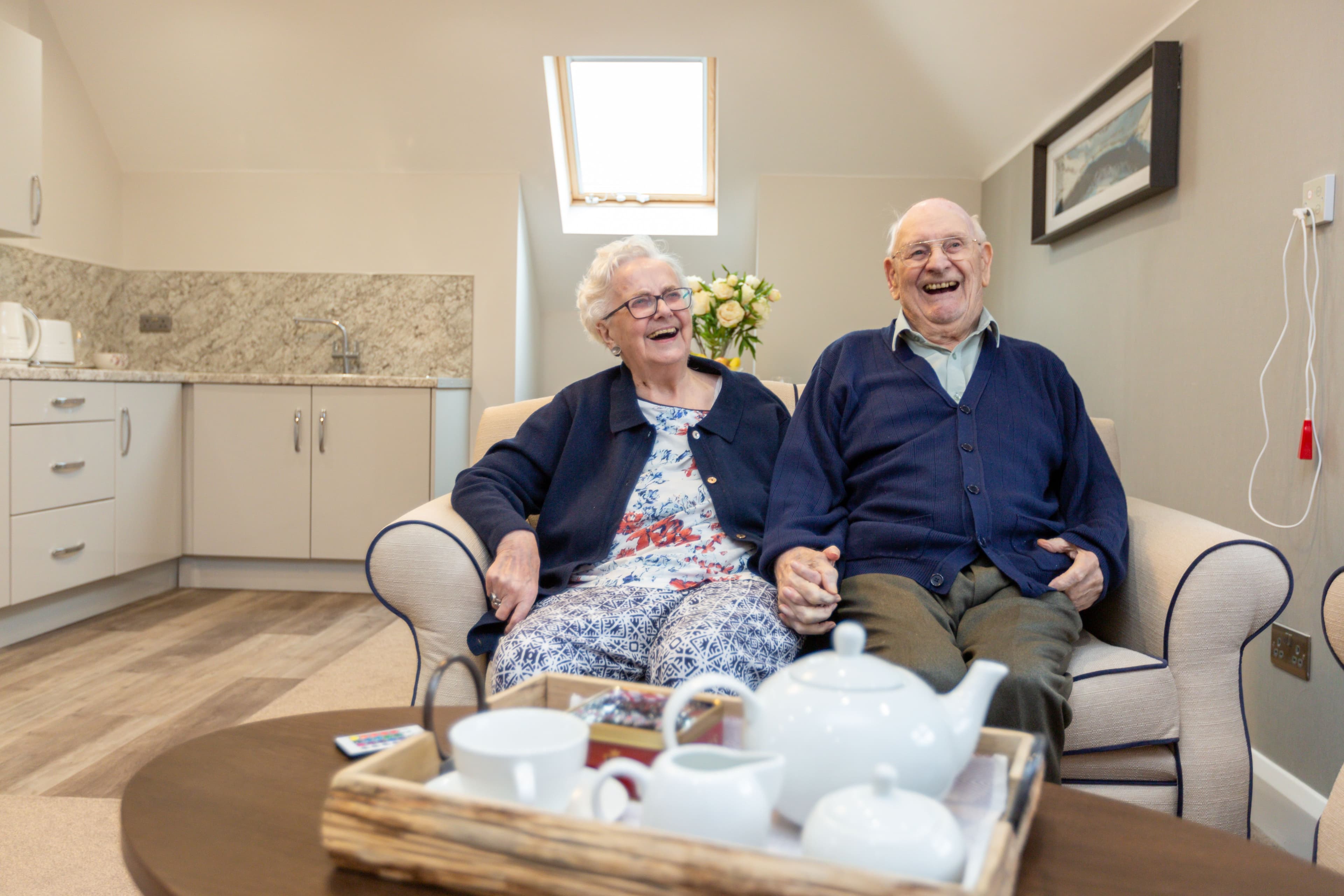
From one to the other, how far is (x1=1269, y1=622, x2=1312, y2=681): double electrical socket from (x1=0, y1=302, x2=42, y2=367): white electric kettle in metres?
3.59

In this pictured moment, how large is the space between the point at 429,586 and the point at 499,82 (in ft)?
10.1

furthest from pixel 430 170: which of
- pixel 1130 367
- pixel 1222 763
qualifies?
pixel 1222 763

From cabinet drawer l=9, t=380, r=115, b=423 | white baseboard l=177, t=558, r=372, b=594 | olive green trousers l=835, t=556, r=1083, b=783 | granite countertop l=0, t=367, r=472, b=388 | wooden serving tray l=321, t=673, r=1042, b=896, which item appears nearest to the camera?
wooden serving tray l=321, t=673, r=1042, b=896

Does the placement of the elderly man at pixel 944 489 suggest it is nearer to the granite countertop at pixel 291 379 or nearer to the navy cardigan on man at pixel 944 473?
the navy cardigan on man at pixel 944 473

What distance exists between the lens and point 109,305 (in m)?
4.51

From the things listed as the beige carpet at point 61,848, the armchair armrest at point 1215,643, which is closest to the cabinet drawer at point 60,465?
the beige carpet at point 61,848

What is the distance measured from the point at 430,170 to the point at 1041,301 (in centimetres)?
271

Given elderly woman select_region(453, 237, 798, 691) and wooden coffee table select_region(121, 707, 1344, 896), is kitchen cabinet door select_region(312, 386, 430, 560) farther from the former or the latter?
wooden coffee table select_region(121, 707, 1344, 896)

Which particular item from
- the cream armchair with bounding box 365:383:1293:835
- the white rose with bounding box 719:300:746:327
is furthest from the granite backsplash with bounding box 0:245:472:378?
the cream armchair with bounding box 365:383:1293:835

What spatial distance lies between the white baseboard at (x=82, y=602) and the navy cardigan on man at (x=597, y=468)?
207 centimetres

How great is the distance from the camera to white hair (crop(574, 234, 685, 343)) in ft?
7.03

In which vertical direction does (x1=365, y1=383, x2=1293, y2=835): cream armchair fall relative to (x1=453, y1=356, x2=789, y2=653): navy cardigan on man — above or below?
below

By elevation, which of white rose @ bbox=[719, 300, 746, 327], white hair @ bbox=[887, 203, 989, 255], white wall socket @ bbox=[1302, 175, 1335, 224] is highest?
white wall socket @ bbox=[1302, 175, 1335, 224]

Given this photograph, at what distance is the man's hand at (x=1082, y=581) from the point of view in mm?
1678
